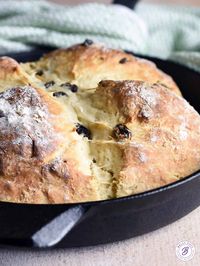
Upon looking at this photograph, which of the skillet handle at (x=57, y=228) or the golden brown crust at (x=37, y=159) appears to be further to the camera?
the golden brown crust at (x=37, y=159)

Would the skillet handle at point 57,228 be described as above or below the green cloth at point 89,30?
above

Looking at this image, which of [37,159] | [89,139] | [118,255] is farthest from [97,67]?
[118,255]

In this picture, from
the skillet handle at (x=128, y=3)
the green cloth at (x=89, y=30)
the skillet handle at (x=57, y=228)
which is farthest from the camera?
the skillet handle at (x=128, y=3)

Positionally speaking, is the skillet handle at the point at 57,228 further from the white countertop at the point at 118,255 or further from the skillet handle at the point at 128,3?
the skillet handle at the point at 128,3

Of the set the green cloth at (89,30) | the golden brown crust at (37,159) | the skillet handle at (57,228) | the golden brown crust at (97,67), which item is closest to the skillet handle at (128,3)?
the green cloth at (89,30)

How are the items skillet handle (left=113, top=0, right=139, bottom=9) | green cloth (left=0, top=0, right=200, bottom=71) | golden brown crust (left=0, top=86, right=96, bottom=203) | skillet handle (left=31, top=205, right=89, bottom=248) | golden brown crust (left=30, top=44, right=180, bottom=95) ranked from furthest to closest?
skillet handle (left=113, top=0, right=139, bottom=9)
green cloth (left=0, top=0, right=200, bottom=71)
golden brown crust (left=30, top=44, right=180, bottom=95)
golden brown crust (left=0, top=86, right=96, bottom=203)
skillet handle (left=31, top=205, right=89, bottom=248)

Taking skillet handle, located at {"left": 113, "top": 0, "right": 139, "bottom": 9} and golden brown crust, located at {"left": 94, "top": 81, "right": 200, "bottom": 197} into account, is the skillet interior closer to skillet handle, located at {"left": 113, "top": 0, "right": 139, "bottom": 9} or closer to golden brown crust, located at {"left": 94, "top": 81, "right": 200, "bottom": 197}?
golden brown crust, located at {"left": 94, "top": 81, "right": 200, "bottom": 197}

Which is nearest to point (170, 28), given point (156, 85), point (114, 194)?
point (156, 85)

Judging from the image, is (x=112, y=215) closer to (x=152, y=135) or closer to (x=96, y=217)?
(x=96, y=217)

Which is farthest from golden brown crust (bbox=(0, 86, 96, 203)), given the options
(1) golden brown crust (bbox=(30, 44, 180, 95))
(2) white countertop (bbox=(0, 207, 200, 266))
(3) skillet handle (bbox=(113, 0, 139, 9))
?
(3) skillet handle (bbox=(113, 0, 139, 9))
